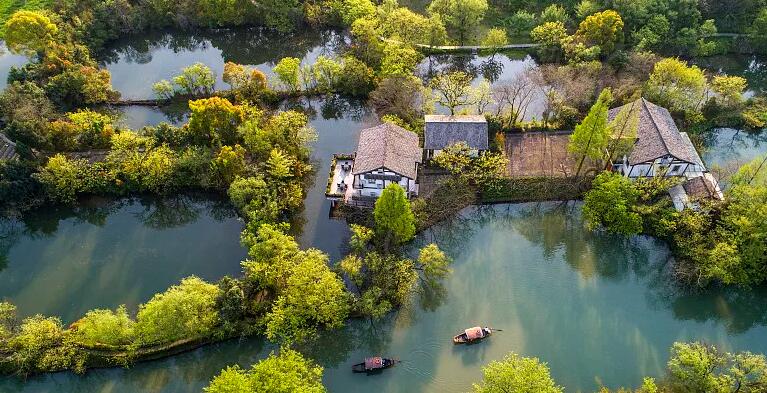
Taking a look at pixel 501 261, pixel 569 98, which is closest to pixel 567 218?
pixel 501 261

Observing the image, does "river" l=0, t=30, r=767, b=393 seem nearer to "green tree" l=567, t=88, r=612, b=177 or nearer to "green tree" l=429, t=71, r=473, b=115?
"green tree" l=567, t=88, r=612, b=177

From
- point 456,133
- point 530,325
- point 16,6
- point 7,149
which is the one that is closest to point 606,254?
point 530,325

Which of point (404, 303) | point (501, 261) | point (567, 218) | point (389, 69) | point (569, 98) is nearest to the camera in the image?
point (404, 303)

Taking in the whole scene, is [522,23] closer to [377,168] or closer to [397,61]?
[397,61]

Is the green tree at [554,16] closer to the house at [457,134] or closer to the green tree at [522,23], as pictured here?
the green tree at [522,23]

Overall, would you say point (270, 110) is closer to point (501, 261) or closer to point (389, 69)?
point (389, 69)

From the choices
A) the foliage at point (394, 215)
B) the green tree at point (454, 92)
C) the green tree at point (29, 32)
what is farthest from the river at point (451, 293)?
the green tree at point (29, 32)

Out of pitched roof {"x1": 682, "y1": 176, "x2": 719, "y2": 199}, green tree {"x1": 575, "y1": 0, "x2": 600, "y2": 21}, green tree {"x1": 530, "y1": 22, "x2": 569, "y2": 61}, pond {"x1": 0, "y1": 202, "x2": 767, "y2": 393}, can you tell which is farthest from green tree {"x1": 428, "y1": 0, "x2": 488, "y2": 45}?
pitched roof {"x1": 682, "y1": 176, "x2": 719, "y2": 199}
